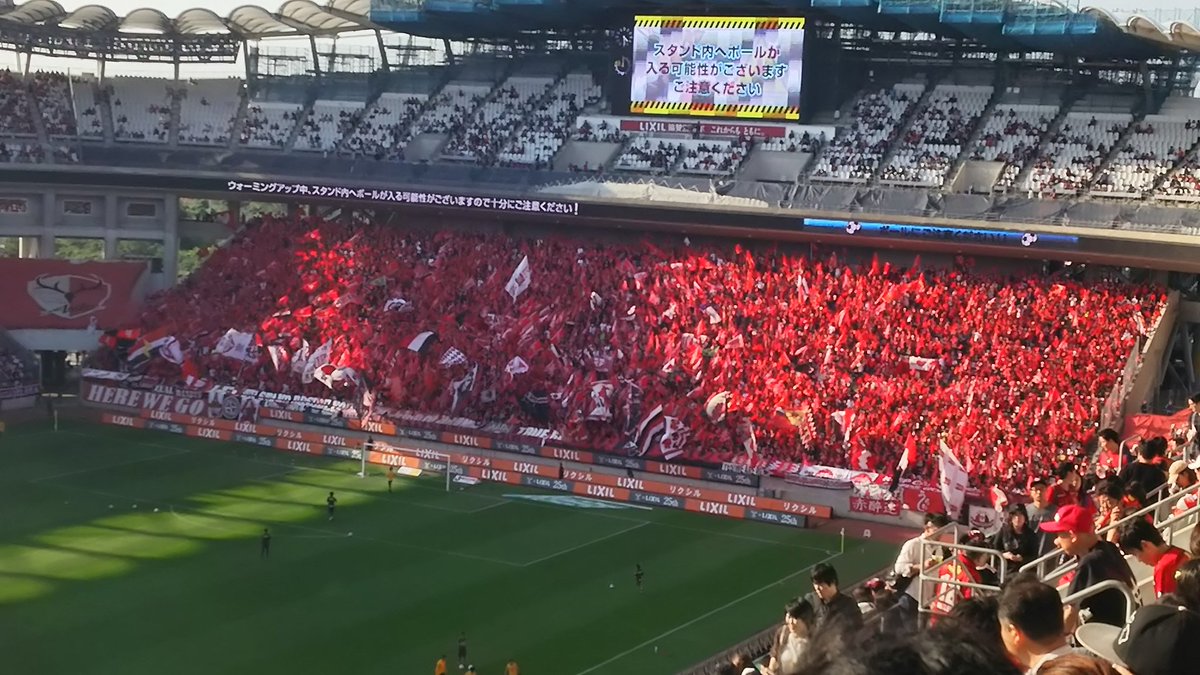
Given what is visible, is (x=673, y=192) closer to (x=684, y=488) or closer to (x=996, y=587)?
(x=684, y=488)

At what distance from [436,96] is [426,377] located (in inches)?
711

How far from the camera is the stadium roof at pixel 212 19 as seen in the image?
58688 millimetres

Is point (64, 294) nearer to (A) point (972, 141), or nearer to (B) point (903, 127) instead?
(B) point (903, 127)

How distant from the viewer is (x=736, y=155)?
5316 centimetres

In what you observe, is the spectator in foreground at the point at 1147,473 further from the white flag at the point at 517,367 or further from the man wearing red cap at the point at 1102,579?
the white flag at the point at 517,367

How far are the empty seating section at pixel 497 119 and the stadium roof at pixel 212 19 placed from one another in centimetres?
536

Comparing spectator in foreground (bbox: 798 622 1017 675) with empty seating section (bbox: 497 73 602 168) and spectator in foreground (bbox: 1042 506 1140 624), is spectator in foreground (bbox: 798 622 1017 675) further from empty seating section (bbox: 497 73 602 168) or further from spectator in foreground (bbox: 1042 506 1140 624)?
empty seating section (bbox: 497 73 602 168)

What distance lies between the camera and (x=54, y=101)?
6312 cm

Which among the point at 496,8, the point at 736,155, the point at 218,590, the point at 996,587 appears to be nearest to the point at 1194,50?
the point at 736,155

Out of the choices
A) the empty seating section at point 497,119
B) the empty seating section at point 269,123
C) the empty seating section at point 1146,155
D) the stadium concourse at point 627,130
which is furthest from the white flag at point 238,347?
the empty seating section at point 1146,155

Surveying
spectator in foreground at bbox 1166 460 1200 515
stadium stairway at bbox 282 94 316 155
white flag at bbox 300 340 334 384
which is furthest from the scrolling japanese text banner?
spectator in foreground at bbox 1166 460 1200 515

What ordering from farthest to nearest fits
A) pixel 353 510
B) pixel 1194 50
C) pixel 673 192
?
pixel 673 192 < pixel 1194 50 < pixel 353 510

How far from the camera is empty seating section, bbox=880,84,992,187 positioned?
49281 mm

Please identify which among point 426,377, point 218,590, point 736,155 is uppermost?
point 736,155
